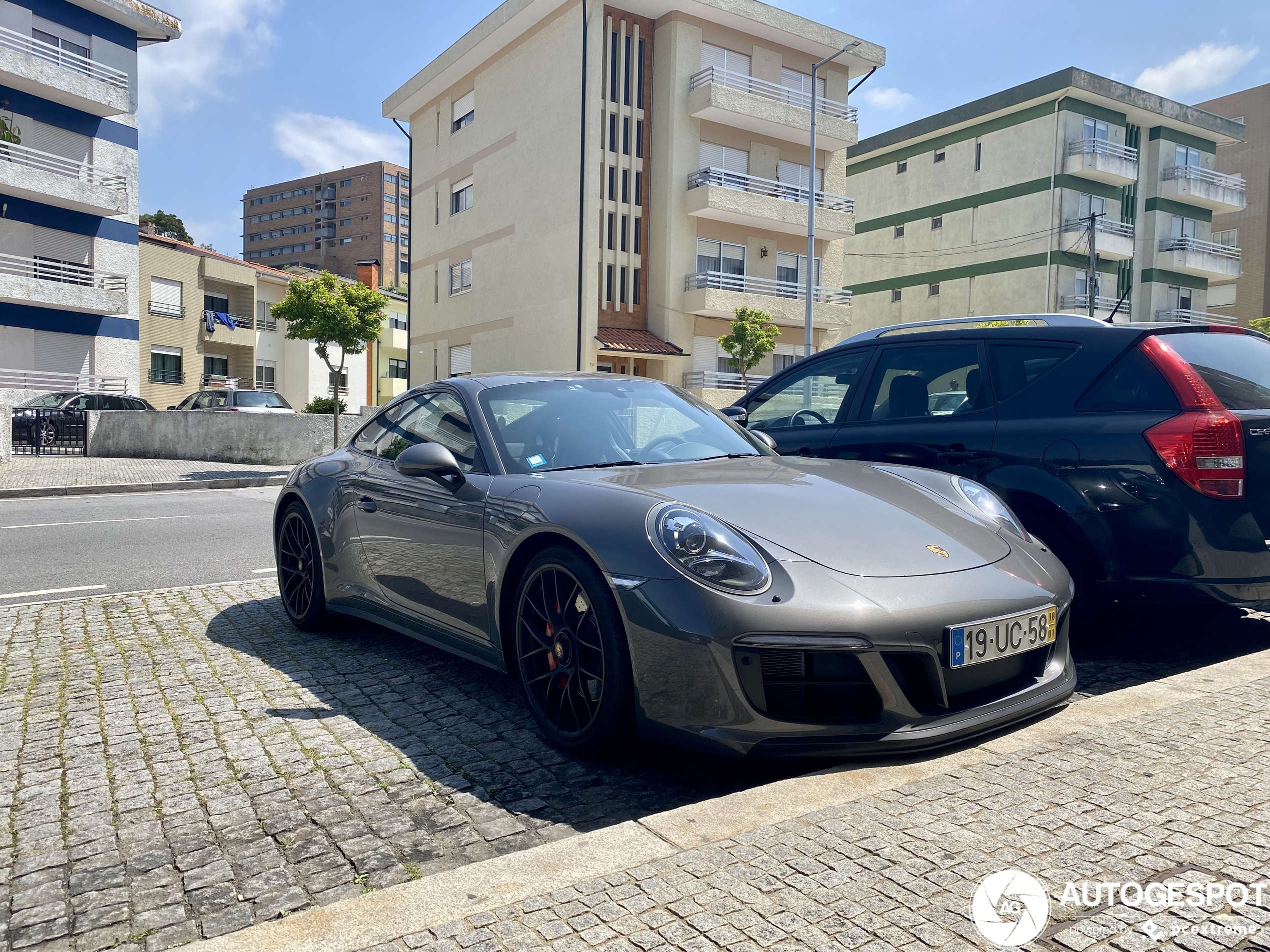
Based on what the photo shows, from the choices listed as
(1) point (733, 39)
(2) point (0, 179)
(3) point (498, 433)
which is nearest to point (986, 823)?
(3) point (498, 433)

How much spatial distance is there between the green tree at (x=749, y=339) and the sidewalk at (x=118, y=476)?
13.9m

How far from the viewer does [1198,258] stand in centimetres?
4366

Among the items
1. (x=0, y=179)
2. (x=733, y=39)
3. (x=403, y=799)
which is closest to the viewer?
(x=403, y=799)

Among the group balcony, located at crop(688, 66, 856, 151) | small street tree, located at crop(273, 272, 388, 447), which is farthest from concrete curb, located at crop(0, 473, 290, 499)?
balcony, located at crop(688, 66, 856, 151)

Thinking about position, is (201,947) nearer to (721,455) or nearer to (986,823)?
(986,823)

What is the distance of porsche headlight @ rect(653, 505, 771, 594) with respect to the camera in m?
2.87

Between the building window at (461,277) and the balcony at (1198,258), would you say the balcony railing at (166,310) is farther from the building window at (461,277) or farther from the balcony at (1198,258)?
the balcony at (1198,258)

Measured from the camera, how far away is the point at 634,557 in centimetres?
299

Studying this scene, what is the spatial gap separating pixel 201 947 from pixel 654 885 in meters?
0.92

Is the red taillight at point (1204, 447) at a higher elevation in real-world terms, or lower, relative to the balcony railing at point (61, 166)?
lower

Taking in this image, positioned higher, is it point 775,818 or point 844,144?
point 844,144

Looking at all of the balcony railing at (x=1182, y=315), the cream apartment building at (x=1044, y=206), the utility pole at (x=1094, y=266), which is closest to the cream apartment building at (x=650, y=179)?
the utility pole at (x=1094, y=266)

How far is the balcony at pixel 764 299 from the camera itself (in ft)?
98.4

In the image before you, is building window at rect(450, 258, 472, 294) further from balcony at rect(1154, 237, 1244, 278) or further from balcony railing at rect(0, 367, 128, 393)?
balcony at rect(1154, 237, 1244, 278)
